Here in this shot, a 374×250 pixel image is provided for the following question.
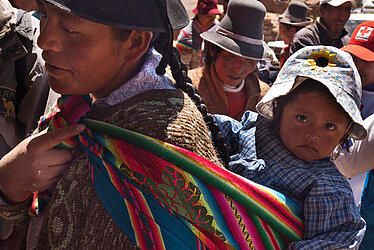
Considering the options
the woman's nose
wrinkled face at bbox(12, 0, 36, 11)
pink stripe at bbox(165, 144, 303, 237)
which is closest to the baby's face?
pink stripe at bbox(165, 144, 303, 237)

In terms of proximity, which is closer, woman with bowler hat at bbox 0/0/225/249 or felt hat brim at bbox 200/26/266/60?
woman with bowler hat at bbox 0/0/225/249

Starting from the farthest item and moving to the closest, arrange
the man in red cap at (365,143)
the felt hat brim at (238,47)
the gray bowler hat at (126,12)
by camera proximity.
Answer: the felt hat brim at (238,47) → the man in red cap at (365,143) → the gray bowler hat at (126,12)

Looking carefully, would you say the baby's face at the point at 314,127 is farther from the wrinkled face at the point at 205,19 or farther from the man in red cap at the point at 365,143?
the wrinkled face at the point at 205,19

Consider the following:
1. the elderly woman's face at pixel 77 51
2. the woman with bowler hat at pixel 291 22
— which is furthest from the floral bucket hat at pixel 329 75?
the woman with bowler hat at pixel 291 22

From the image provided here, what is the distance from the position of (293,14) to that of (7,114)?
6050mm

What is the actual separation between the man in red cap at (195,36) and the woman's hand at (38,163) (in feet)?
14.6

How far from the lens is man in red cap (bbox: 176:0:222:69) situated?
5.71 m

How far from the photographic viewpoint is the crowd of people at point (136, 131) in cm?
126

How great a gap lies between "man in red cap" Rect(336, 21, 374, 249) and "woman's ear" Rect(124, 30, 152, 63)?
1.74 metres

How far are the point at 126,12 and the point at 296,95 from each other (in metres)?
0.98

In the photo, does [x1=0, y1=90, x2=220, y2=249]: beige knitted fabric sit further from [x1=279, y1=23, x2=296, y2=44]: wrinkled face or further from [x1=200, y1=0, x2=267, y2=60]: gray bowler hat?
[x1=279, y1=23, x2=296, y2=44]: wrinkled face

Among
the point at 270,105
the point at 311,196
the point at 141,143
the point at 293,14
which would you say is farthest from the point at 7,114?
the point at 293,14

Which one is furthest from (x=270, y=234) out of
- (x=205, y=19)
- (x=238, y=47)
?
(x=205, y=19)

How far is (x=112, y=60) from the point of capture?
1316 mm
